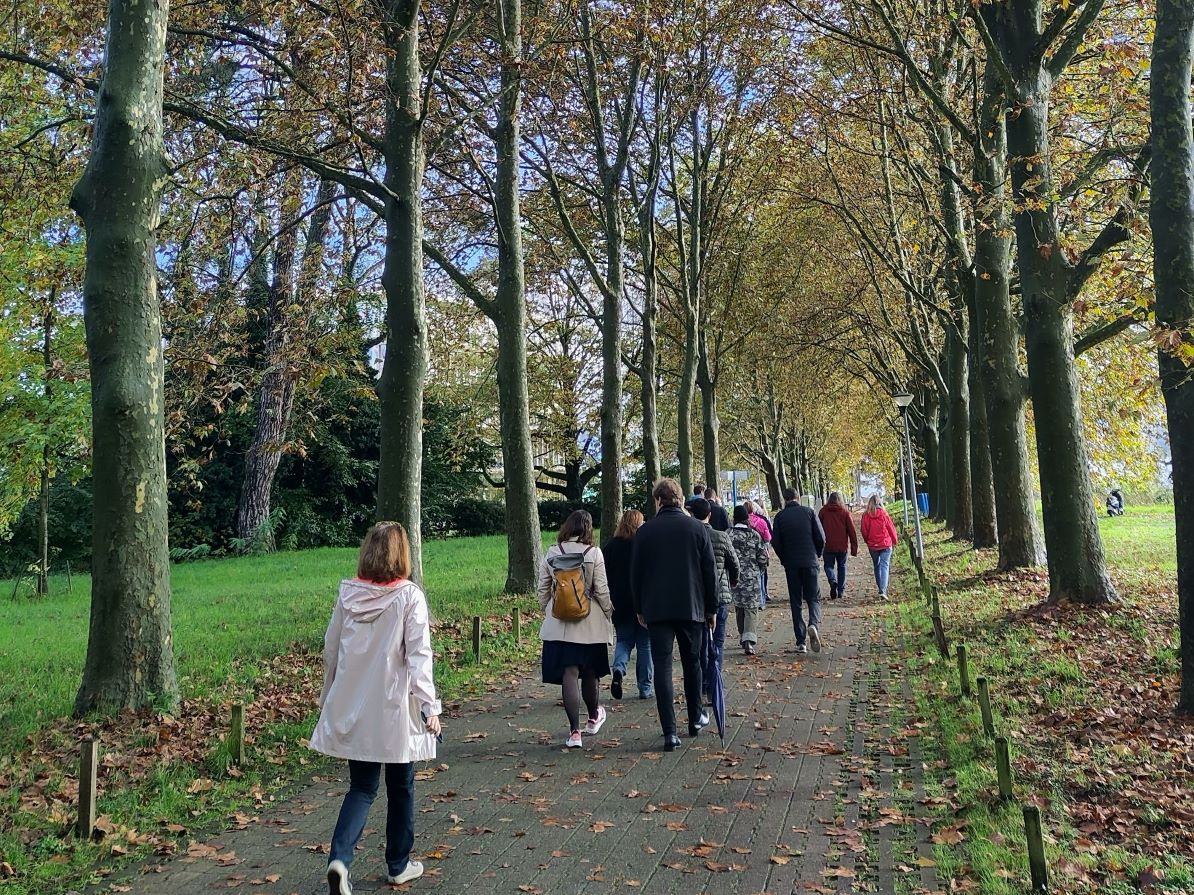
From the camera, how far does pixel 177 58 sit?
1110 centimetres

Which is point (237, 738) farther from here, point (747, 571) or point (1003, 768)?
point (747, 571)

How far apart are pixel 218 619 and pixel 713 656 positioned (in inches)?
396

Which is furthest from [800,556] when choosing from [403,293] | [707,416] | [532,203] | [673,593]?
[707,416]

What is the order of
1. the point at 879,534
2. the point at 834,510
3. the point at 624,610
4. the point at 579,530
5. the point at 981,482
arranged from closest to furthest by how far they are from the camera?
1. the point at 579,530
2. the point at 624,610
3. the point at 834,510
4. the point at 879,534
5. the point at 981,482

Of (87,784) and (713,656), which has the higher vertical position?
(713,656)

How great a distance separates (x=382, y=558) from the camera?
462cm

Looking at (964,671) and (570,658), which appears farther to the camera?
(964,671)

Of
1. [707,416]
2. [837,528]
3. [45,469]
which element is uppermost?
[707,416]

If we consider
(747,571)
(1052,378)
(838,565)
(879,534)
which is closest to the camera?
(747,571)

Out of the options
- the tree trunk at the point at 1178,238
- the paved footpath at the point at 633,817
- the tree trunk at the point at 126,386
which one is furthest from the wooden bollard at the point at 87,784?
the tree trunk at the point at 1178,238

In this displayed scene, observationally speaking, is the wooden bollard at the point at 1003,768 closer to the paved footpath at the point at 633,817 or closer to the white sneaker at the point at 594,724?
the paved footpath at the point at 633,817

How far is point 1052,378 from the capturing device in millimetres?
11664

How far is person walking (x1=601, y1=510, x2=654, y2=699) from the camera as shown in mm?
8711

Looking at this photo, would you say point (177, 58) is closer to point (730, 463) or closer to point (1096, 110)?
point (1096, 110)
